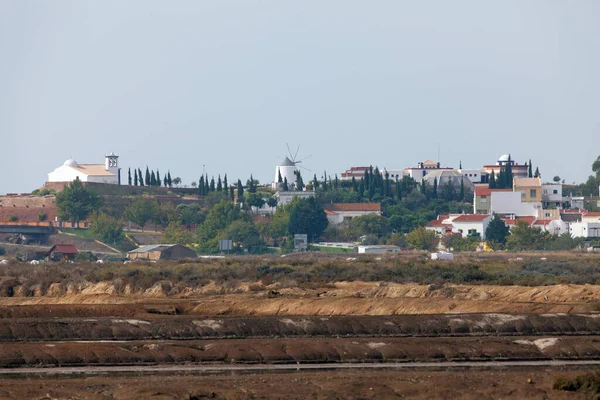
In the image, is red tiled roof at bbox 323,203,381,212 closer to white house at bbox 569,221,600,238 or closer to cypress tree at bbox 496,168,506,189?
cypress tree at bbox 496,168,506,189

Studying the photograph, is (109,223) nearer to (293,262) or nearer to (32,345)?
(293,262)

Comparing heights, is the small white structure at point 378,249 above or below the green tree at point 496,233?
below

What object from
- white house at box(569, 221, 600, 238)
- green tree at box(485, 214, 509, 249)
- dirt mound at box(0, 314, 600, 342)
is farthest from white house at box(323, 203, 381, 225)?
dirt mound at box(0, 314, 600, 342)

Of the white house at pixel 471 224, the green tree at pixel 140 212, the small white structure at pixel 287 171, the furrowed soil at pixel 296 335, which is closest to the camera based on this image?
the furrowed soil at pixel 296 335

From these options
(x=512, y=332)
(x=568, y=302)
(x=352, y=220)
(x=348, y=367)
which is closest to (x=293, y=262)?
(x=568, y=302)

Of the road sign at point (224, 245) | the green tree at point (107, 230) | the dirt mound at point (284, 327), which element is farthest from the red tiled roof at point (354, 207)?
the dirt mound at point (284, 327)

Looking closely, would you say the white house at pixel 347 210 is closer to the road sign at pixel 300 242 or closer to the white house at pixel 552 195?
the road sign at pixel 300 242
